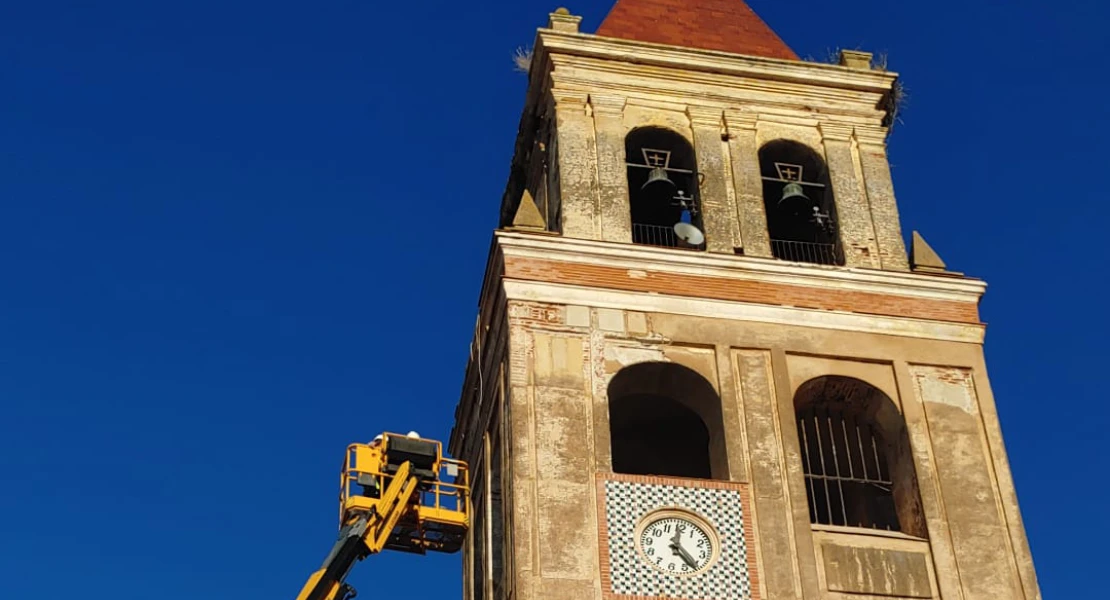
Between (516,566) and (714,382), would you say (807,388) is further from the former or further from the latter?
(516,566)

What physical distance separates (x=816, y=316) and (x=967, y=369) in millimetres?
2184

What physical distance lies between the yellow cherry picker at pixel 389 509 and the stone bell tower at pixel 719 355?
2.16 feet

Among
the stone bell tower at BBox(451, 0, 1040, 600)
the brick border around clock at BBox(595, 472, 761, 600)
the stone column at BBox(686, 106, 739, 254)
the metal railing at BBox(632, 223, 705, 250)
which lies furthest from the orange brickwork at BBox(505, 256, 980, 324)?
the brick border around clock at BBox(595, 472, 761, 600)

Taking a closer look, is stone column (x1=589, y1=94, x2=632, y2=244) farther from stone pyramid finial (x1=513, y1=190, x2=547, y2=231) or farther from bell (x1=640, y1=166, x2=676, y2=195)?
stone pyramid finial (x1=513, y1=190, x2=547, y2=231)

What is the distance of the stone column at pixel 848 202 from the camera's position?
1112 inches

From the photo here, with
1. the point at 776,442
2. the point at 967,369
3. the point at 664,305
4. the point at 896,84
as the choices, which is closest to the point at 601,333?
the point at 664,305

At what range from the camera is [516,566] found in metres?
23.6

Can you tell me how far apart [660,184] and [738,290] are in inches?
103

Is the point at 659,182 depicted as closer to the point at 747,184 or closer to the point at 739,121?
the point at 747,184

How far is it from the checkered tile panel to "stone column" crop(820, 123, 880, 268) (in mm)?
5074

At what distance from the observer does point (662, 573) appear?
2381cm

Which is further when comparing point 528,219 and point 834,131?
point 834,131

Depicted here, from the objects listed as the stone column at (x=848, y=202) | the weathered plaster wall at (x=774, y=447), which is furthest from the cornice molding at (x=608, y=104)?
the weathered plaster wall at (x=774, y=447)

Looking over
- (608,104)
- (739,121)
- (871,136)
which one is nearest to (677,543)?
(608,104)
